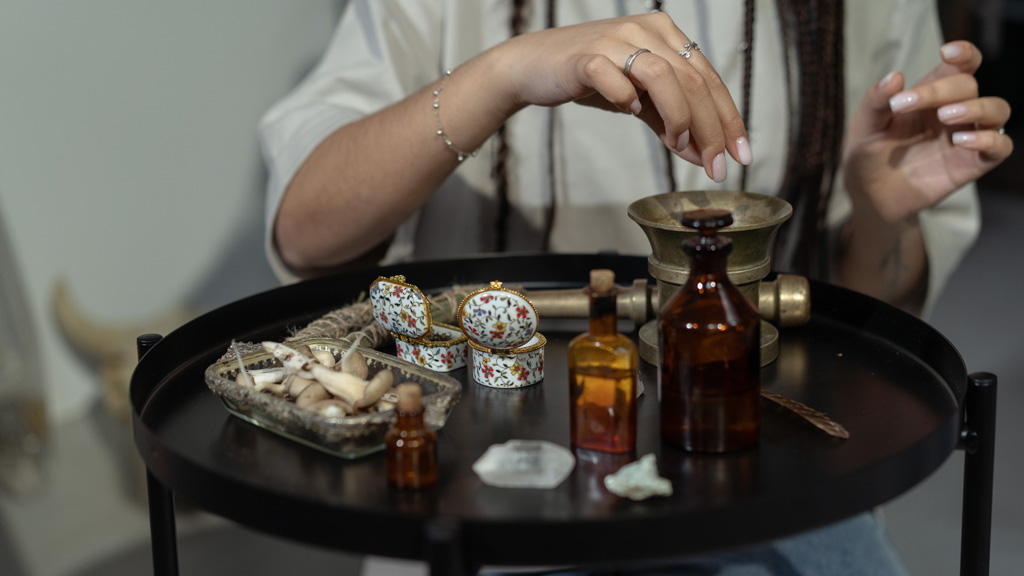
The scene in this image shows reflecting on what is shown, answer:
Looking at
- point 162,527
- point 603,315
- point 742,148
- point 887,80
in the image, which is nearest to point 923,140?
point 887,80

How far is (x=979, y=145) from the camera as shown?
3.05 ft

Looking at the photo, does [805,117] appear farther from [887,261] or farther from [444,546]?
[444,546]

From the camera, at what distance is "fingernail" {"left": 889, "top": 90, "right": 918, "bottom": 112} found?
0.91 m

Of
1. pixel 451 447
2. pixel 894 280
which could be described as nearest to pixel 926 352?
pixel 451 447

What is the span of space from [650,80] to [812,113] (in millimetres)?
626

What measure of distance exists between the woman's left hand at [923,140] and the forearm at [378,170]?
432 mm

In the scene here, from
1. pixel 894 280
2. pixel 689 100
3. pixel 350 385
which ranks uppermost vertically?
pixel 689 100

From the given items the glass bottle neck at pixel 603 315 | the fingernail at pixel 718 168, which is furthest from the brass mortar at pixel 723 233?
the glass bottle neck at pixel 603 315

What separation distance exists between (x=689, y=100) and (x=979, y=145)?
0.42 metres

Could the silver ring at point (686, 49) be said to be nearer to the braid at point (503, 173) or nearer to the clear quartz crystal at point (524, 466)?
the clear quartz crystal at point (524, 466)

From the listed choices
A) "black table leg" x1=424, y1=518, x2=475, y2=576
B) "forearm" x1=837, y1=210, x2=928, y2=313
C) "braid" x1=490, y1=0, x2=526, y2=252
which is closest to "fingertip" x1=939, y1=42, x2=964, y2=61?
"forearm" x1=837, y1=210, x2=928, y2=313

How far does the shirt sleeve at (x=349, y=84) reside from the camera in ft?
3.56

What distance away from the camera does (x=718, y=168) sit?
2.29ft

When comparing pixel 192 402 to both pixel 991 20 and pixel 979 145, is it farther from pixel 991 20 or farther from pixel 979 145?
pixel 991 20
